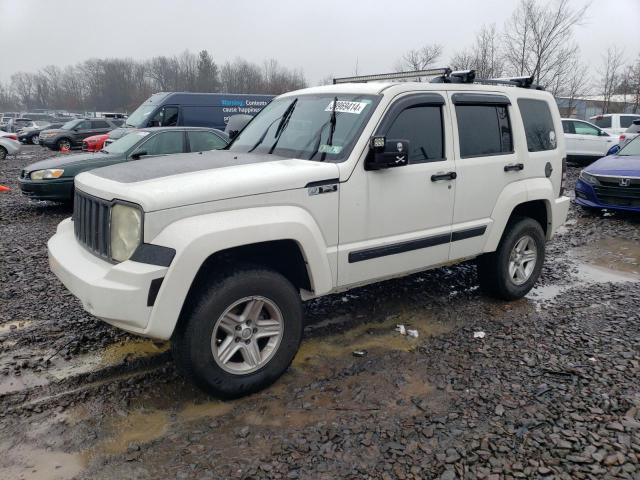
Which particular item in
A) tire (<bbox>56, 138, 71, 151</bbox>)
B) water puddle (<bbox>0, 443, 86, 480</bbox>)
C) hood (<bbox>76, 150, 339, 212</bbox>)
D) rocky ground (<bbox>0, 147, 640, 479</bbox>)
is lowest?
water puddle (<bbox>0, 443, 86, 480</bbox>)

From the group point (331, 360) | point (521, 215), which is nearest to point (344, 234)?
point (331, 360)

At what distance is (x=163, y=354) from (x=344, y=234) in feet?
5.71

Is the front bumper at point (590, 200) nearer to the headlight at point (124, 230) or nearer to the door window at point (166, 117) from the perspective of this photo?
the headlight at point (124, 230)

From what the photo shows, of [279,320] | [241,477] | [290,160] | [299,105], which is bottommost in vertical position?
[241,477]

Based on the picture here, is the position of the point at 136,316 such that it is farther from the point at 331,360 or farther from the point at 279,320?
the point at 331,360

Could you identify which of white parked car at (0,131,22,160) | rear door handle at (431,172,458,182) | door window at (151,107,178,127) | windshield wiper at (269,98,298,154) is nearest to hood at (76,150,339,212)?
windshield wiper at (269,98,298,154)

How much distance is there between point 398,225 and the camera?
3918mm

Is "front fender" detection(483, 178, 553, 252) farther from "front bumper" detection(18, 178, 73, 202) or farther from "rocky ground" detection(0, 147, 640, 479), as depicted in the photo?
"front bumper" detection(18, 178, 73, 202)

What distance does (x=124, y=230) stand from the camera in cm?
303

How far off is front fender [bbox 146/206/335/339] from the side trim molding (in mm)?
528

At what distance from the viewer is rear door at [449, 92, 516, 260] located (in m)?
4.30

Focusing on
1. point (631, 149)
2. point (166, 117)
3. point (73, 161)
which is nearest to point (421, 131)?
point (73, 161)

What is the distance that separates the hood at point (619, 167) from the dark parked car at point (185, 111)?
9467mm

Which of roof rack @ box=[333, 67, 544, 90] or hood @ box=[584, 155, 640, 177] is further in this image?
hood @ box=[584, 155, 640, 177]
